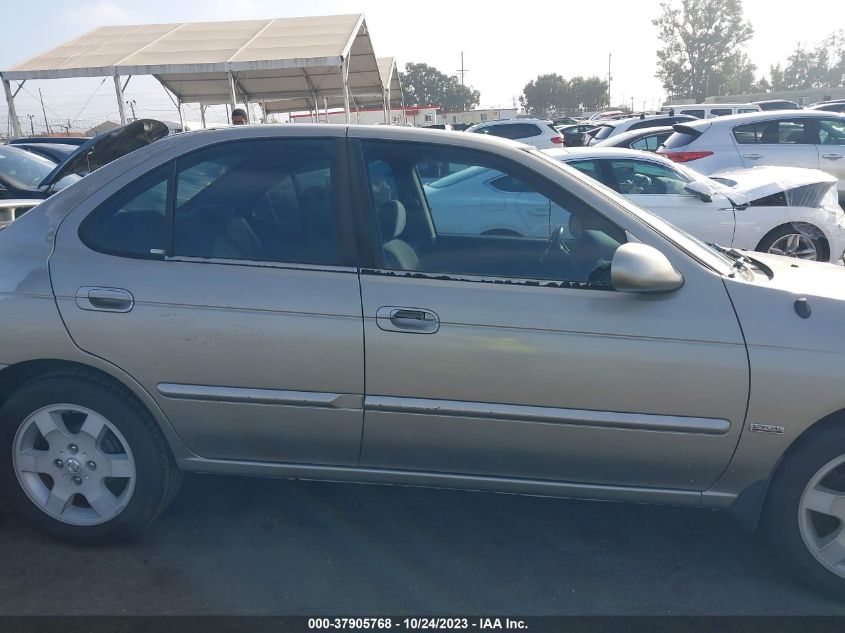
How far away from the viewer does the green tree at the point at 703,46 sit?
227 ft

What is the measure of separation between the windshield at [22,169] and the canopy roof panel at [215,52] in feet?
30.2

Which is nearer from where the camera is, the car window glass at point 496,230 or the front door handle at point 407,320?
the front door handle at point 407,320

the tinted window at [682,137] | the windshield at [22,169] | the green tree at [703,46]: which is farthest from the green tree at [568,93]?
the windshield at [22,169]

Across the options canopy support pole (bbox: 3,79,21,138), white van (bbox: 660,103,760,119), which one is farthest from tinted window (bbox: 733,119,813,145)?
canopy support pole (bbox: 3,79,21,138)

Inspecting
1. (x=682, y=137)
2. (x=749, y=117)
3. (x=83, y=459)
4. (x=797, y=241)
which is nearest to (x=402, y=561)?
(x=83, y=459)

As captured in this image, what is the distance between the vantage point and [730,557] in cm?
298

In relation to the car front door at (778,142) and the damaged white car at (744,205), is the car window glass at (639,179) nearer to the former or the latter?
the damaged white car at (744,205)

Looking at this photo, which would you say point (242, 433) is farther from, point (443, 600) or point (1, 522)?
point (1, 522)

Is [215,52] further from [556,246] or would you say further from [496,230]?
[556,246]

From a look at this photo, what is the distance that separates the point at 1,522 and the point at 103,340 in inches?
46.0

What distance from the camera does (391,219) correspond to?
2906mm

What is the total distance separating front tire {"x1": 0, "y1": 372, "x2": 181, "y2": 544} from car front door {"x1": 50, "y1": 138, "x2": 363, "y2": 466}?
16 centimetres

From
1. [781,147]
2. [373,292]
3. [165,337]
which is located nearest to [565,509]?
[373,292]

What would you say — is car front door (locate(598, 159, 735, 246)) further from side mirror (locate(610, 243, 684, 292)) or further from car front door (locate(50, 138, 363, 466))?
car front door (locate(50, 138, 363, 466))
